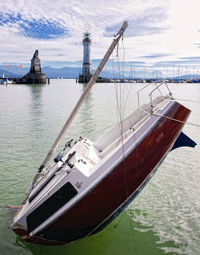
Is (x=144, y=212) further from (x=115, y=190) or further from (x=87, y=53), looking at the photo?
(x=87, y=53)

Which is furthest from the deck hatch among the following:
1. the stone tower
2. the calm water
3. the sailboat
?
the stone tower

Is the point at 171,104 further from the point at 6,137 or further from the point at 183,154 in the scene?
the point at 6,137

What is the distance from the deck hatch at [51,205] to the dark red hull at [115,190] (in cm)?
19

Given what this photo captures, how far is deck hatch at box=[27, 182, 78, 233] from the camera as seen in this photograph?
4.67 metres

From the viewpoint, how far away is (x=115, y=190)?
15.7 feet

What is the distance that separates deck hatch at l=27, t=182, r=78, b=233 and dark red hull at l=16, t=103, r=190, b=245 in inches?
7.6

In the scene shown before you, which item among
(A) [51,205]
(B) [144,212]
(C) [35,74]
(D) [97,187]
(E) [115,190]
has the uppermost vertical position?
(C) [35,74]

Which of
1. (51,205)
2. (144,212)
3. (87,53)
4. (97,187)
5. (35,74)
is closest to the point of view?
(97,187)

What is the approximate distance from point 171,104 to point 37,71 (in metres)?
100

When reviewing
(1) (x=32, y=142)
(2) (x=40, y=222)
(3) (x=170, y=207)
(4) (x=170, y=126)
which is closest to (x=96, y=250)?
(2) (x=40, y=222)

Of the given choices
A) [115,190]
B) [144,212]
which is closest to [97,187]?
[115,190]

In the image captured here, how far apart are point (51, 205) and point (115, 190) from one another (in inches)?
48.4

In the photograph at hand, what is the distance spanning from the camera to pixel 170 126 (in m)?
5.23

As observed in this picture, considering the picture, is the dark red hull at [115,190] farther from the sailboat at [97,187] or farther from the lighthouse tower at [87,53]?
the lighthouse tower at [87,53]
